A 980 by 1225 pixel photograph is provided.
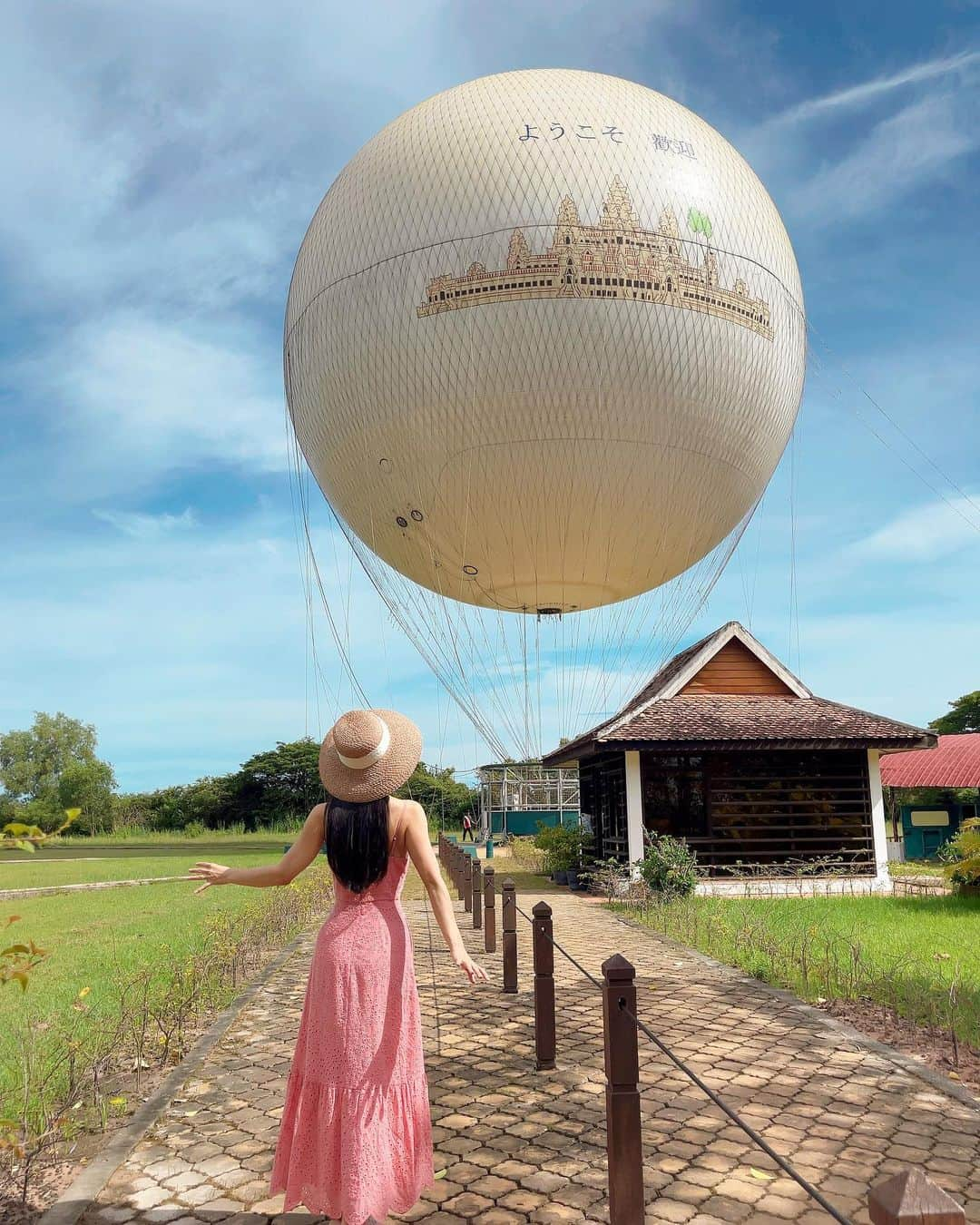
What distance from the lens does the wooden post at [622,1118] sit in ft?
12.7

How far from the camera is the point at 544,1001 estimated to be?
6113 millimetres

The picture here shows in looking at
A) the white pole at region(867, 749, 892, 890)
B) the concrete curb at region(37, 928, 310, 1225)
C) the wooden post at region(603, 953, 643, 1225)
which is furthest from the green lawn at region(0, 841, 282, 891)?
the wooden post at region(603, 953, 643, 1225)

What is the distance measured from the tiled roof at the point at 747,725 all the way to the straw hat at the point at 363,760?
12253 millimetres

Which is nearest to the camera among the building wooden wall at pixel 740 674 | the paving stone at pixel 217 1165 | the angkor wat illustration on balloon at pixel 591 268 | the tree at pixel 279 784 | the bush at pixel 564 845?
the paving stone at pixel 217 1165

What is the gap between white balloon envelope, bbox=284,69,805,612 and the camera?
1216 cm

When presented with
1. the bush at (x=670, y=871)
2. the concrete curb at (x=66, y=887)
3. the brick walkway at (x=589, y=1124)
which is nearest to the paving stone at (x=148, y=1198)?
the brick walkway at (x=589, y=1124)

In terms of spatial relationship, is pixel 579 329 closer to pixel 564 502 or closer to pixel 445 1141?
pixel 564 502

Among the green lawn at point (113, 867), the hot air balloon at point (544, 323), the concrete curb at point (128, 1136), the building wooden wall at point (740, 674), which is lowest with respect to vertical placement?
the green lawn at point (113, 867)

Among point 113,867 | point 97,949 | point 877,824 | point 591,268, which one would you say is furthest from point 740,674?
point 113,867

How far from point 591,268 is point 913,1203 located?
11.8m

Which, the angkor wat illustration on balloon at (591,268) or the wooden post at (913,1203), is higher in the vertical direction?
the angkor wat illustration on balloon at (591,268)

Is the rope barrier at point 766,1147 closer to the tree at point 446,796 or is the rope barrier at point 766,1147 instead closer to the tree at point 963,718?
the tree at point 963,718

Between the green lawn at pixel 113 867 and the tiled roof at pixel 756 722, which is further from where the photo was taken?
the green lawn at pixel 113 867

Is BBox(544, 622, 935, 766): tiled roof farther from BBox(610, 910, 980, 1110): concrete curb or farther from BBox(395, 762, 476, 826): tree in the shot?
BBox(395, 762, 476, 826): tree
